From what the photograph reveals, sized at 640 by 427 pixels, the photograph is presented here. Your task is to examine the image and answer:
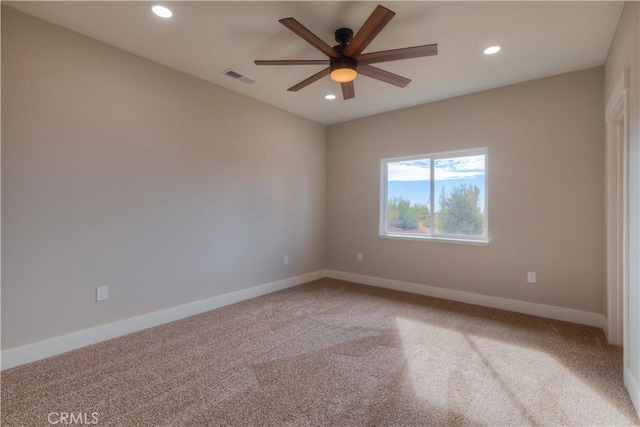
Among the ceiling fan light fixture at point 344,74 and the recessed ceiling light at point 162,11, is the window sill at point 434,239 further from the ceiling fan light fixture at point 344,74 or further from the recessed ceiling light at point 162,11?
the recessed ceiling light at point 162,11

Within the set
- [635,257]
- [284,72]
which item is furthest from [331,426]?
[284,72]

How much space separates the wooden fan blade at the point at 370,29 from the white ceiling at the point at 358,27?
266mm

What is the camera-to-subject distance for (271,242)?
4.36m

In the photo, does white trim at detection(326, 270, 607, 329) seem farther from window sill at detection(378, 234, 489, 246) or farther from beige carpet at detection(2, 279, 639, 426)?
window sill at detection(378, 234, 489, 246)

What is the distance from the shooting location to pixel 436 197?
4.26 m

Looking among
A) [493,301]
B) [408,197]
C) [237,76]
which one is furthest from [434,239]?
[237,76]

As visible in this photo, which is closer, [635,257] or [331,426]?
[331,426]

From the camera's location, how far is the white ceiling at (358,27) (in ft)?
7.32

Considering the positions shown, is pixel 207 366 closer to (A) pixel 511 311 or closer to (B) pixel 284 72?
(B) pixel 284 72

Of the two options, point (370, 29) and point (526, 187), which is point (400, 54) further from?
point (526, 187)

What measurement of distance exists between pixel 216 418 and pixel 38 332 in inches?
69.8

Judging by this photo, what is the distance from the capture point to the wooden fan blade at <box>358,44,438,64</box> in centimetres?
217

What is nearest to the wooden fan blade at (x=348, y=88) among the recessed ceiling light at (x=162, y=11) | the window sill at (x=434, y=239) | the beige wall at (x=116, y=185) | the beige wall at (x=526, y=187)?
the recessed ceiling light at (x=162, y=11)

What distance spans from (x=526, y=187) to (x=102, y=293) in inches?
178
